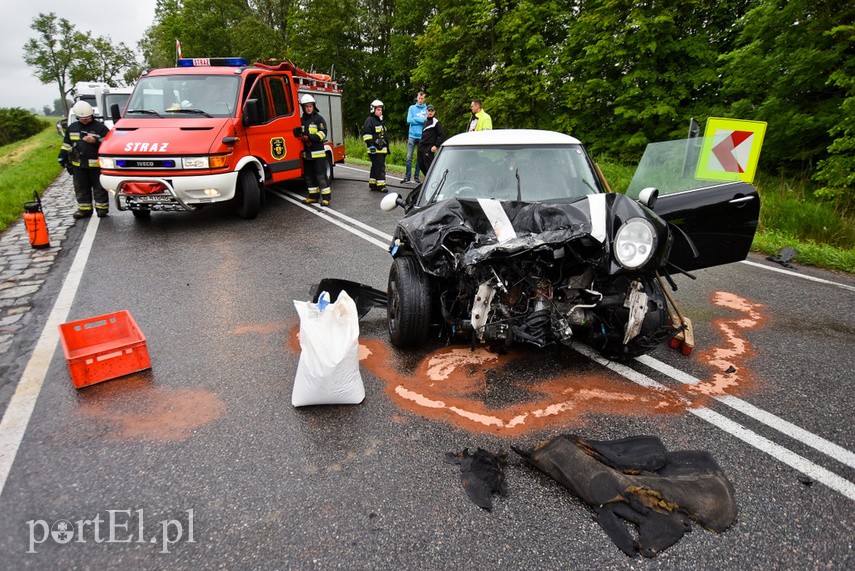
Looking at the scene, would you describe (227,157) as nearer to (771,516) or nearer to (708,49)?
(771,516)

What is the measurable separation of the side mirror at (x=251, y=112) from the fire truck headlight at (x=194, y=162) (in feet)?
3.59

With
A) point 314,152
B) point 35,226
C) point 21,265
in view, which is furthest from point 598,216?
point 35,226

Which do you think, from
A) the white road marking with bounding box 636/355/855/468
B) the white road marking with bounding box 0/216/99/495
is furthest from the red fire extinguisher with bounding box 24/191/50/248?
the white road marking with bounding box 636/355/855/468

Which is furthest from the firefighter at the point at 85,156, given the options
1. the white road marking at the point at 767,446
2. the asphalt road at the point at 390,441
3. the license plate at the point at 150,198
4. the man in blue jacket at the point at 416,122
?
the white road marking at the point at 767,446

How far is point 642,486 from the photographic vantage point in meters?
2.31

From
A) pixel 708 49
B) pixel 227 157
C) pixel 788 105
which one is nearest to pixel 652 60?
pixel 708 49

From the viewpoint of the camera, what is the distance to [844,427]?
2.94 meters

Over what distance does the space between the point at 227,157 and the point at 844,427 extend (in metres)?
7.92

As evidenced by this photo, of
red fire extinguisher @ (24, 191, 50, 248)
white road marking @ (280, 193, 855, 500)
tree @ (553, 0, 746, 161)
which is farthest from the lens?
tree @ (553, 0, 746, 161)

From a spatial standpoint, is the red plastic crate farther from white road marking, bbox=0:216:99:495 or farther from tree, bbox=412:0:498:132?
tree, bbox=412:0:498:132

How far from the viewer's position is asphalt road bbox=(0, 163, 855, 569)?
2160mm

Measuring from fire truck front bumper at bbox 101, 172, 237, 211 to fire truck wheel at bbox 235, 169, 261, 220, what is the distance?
0.66 meters

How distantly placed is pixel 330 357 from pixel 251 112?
6386 mm

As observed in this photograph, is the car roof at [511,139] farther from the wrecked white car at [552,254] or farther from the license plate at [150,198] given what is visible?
the license plate at [150,198]
